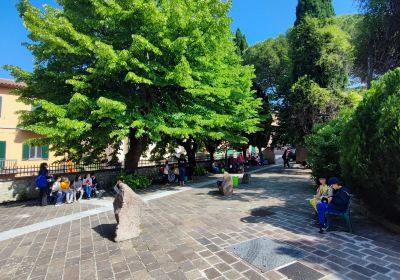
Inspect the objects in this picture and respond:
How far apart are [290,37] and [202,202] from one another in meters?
18.7

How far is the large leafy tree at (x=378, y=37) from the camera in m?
12.0

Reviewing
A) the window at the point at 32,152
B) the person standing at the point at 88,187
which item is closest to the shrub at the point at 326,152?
the person standing at the point at 88,187

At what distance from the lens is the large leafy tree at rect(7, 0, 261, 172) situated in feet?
32.8

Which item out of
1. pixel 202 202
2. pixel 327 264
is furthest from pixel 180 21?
pixel 327 264

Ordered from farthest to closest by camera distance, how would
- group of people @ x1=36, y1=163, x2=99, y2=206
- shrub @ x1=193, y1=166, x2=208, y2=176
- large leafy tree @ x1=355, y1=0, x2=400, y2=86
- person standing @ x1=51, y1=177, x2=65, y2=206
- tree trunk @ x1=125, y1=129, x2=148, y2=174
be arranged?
1. shrub @ x1=193, y1=166, x2=208, y2=176
2. tree trunk @ x1=125, y1=129, x2=148, y2=174
3. large leafy tree @ x1=355, y1=0, x2=400, y2=86
4. person standing @ x1=51, y1=177, x2=65, y2=206
5. group of people @ x1=36, y1=163, x2=99, y2=206

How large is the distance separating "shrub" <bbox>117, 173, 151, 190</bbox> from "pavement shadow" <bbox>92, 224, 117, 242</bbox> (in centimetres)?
614

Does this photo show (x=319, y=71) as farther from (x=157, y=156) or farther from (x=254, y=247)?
(x=254, y=247)

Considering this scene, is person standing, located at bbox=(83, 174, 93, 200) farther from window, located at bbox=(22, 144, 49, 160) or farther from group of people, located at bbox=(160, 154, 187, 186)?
window, located at bbox=(22, 144, 49, 160)

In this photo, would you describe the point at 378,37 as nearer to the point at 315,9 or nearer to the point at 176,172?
the point at 315,9

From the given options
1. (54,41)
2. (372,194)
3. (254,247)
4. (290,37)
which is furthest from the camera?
(290,37)

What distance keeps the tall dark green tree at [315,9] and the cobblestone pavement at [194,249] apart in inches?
774

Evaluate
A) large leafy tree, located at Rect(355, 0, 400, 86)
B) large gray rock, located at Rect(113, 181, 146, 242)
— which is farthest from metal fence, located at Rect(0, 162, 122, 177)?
large leafy tree, located at Rect(355, 0, 400, 86)

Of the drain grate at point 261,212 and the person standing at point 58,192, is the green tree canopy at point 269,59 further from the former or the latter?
the person standing at point 58,192

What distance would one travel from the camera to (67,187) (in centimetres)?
1123
